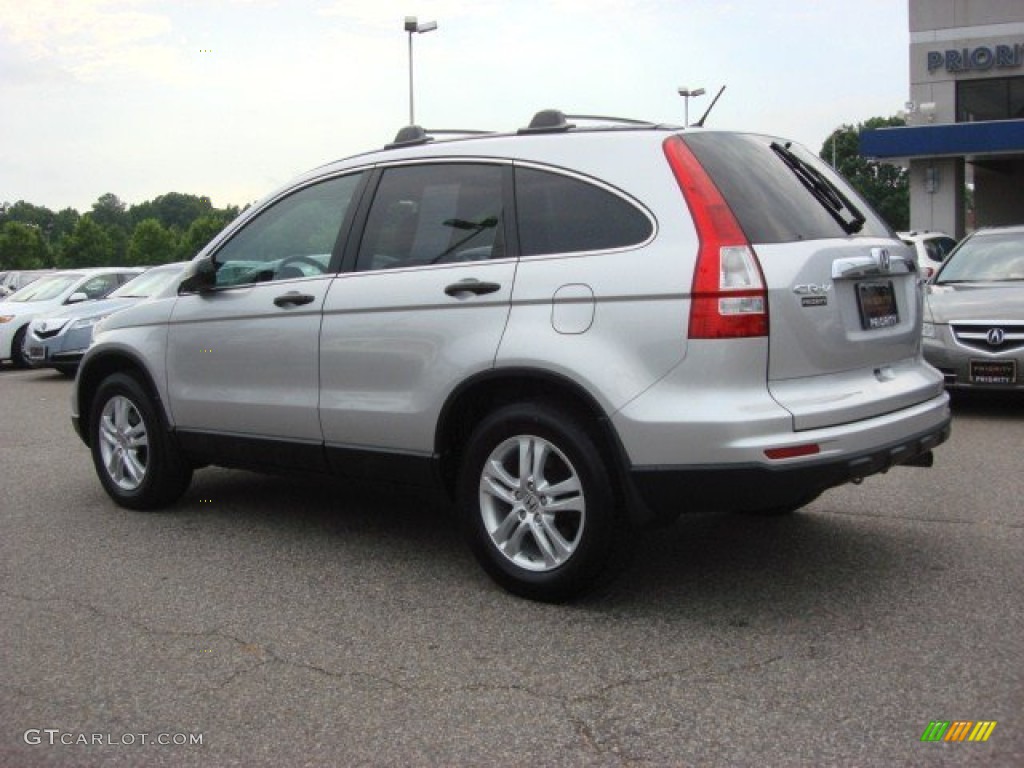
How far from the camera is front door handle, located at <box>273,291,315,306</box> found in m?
5.27

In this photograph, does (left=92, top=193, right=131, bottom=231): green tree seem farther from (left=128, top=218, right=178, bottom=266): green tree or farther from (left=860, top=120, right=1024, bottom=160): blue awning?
(left=860, top=120, right=1024, bottom=160): blue awning

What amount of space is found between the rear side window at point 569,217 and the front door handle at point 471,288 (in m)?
0.18

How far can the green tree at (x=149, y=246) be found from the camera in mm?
76938

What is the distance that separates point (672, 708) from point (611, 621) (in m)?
0.83

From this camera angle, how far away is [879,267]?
4469 mm

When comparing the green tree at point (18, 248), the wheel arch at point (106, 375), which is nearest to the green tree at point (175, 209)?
the green tree at point (18, 248)

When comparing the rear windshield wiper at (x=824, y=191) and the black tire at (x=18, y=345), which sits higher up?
the rear windshield wiper at (x=824, y=191)

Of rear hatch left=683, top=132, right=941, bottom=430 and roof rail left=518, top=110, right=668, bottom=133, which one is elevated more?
roof rail left=518, top=110, right=668, bottom=133

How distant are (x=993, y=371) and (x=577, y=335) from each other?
19.3 feet

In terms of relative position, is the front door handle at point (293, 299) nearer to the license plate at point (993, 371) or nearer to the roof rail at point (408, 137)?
the roof rail at point (408, 137)

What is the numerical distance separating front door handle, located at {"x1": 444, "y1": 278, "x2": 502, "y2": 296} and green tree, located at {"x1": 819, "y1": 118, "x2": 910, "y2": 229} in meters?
86.1

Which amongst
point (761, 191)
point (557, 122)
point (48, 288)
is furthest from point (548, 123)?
point (48, 288)

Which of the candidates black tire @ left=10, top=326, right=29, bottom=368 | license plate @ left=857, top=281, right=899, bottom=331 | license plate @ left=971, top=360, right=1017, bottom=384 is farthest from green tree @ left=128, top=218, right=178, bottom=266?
license plate @ left=857, top=281, right=899, bottom=331

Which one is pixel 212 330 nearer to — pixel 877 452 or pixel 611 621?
pixel 611 621
